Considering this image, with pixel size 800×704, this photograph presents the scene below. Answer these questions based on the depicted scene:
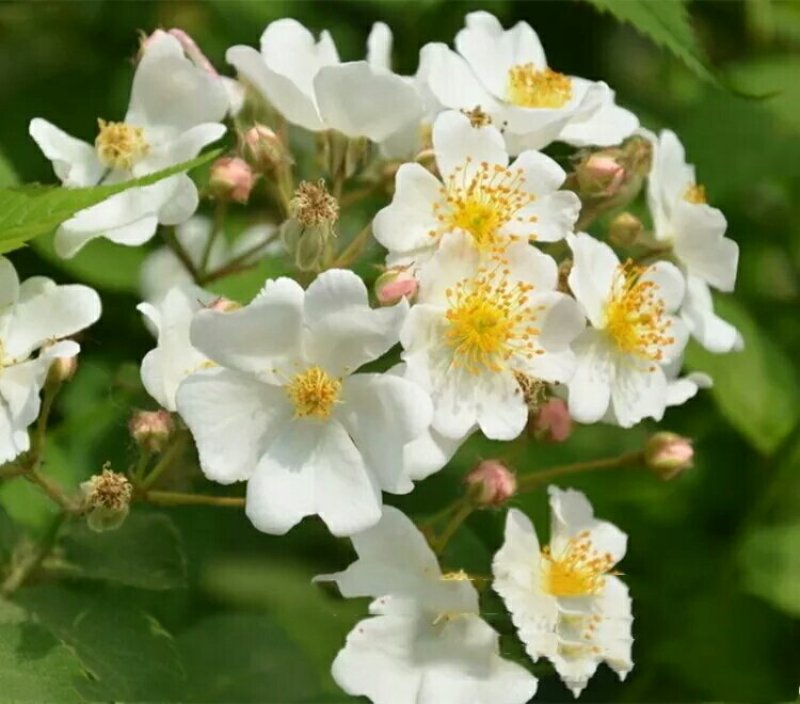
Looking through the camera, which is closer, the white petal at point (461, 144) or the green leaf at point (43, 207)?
the green leaf at point (43, 207)

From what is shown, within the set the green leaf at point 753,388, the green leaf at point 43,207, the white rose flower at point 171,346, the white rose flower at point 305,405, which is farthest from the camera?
the green leaf at point 753,388

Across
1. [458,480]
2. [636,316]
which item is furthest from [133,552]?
[636,316]

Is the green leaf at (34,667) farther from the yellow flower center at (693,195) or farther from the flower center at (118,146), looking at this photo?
the yellow flower center at (693,195)

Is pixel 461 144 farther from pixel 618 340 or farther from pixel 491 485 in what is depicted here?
pixel 491 485

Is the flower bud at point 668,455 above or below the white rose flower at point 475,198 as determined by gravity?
below

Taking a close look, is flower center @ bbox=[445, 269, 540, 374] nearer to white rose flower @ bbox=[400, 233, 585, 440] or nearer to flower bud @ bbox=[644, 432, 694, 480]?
white rose flower @ bbox=[400, 233, 585, 440]

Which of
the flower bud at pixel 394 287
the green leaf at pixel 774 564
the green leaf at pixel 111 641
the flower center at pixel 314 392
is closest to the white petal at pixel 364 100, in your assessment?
the flower bud at pixel 394 287

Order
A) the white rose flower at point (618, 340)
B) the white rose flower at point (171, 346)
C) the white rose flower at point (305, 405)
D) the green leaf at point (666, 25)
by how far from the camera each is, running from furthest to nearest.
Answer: the green leaf at point (666, 25) < the white rose flower at point (618, 340) < the white rose flower at point (171, 346) < the white rose flower at point (305, 405)

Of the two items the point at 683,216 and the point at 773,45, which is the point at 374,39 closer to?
the point at 683,216
